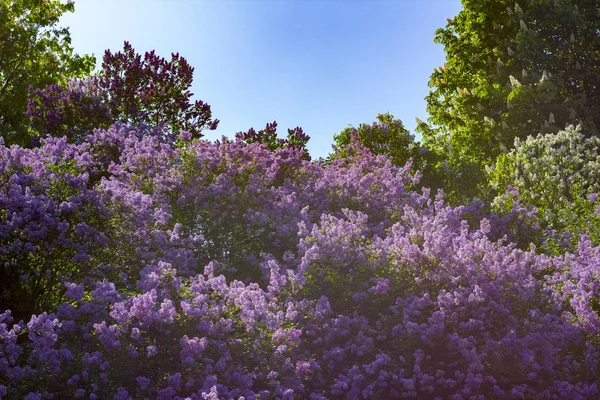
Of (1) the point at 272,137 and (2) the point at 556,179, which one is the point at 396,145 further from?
(2) the point at 556,179

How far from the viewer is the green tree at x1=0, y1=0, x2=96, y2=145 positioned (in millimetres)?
20266

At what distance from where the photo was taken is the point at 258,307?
558 centimetres

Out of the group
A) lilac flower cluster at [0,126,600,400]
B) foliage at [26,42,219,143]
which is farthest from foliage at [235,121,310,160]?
lilac flower cluster at [0,126,600,400]

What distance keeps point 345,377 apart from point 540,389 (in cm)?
220

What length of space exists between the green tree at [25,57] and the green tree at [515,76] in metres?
15.8

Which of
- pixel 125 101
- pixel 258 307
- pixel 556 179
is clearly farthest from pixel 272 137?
pixel 258 307

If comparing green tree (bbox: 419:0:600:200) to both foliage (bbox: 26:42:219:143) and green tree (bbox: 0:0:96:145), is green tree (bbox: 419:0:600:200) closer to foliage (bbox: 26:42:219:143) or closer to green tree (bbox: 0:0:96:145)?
foliage (bbox: 26:42:219:143)

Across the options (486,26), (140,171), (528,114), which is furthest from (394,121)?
(140,171)

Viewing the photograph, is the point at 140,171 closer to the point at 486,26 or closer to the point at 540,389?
the point at 540,389

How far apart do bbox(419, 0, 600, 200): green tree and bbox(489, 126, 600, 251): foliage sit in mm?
6101

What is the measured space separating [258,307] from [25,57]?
66.2ft

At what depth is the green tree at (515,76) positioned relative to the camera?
20078 mm

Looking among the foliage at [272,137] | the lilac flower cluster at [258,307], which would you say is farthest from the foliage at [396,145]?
the lilac flower cluster at [258,307]

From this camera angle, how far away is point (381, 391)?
5.67 m
